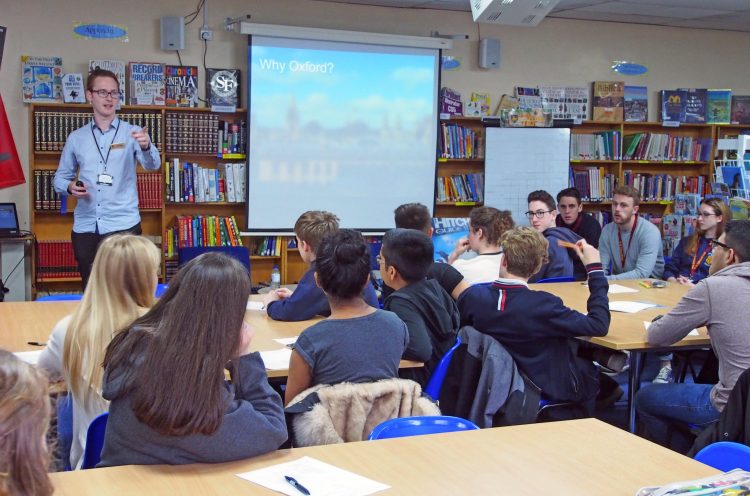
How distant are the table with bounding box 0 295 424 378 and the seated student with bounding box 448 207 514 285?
0.94 m

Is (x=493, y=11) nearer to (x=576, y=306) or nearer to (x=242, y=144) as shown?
(x=576, y=306)

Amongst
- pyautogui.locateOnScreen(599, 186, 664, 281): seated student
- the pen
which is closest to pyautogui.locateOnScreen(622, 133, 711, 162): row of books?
pyautogui.locateOnScreen(599, 186, 664, 281): seated student

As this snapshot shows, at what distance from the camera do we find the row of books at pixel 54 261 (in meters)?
6.92

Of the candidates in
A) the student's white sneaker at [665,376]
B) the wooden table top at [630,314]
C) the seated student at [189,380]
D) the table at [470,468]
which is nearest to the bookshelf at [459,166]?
the wooden table top at [630,314]

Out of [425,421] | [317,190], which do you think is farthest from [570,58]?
[425,421]

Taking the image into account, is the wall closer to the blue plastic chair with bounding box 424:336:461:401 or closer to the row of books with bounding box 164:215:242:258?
the row of books with bounding box 164:215:242:258

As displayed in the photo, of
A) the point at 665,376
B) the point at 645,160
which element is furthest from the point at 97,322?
the point at 645,160

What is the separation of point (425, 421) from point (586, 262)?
6.35 ft

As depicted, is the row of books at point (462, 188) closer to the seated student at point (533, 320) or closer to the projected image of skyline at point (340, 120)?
the projected image of skyline at point (340, 120)

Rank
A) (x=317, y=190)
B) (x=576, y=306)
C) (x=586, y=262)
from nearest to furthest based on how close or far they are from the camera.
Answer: (x=586, y=262), (x=576, y=306), (x=317, y=190)

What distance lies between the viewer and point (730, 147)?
762cm

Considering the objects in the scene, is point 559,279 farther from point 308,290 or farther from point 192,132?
point 192,132

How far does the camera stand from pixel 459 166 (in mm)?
8320

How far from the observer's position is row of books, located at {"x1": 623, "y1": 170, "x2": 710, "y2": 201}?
8.74 metres
